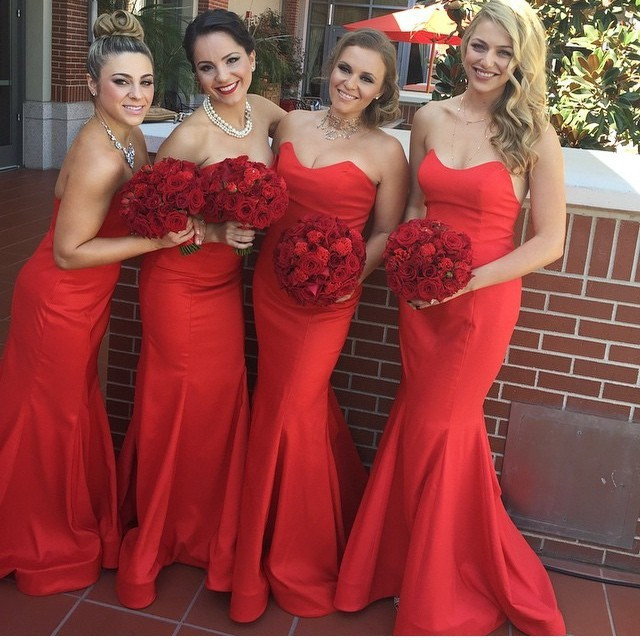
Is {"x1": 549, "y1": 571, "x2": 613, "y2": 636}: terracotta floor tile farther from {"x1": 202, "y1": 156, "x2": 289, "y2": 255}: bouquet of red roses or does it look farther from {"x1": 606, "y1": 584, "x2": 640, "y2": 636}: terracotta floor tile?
{"x1": 202, "y1": 156, "x2": 289, "y2": 255}: bouquet of red roses

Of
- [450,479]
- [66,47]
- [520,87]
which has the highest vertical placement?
[66,47]

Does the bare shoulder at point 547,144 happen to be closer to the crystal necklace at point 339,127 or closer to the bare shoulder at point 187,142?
the crystal necklace at point 339,127

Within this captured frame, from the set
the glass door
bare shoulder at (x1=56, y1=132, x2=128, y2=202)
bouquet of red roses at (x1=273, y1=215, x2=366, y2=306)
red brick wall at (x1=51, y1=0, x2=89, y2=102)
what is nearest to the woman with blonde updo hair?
bare shoulder at (x1=56, y1=132, x2=128, y2=202)

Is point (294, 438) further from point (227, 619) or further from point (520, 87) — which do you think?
point (520, 87)

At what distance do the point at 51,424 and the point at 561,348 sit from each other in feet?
7.14

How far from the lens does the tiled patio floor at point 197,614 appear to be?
9.95ft

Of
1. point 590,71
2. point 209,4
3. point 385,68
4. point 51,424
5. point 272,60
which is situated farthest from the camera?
point 209,4

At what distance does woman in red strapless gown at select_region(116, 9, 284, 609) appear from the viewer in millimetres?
3072

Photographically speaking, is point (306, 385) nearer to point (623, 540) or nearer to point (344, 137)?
point (344, 137)

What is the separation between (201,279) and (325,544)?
120 centimetres

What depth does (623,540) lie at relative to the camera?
3.60 metres

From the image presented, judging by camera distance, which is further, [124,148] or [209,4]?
[209,4]

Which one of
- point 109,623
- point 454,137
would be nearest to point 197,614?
point 109,623

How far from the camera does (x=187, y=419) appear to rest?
132 inches
